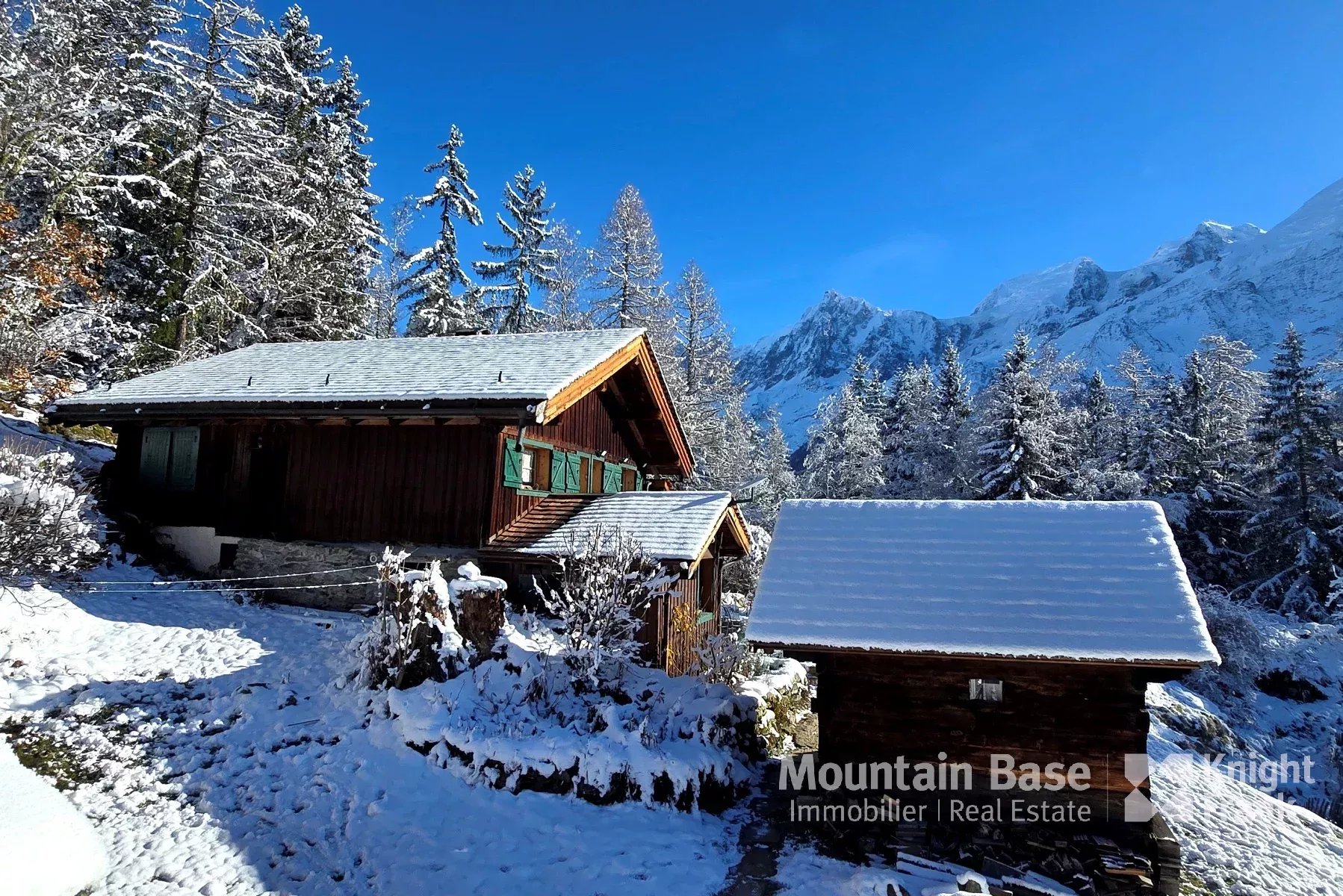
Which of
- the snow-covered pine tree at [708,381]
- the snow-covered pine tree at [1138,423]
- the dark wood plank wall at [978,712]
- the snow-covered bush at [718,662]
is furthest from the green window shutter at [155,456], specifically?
the snow-covered pine tree at [1138,423]

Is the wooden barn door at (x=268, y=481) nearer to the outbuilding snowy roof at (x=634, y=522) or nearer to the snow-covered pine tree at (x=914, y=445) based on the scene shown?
the outbuilding snowy roof at (x=634, y=522)

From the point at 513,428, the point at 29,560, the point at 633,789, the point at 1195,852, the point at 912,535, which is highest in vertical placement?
the point at 513,428

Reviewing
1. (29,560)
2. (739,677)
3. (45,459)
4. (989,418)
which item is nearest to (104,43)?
(45,459)

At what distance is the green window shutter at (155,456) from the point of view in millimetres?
15820

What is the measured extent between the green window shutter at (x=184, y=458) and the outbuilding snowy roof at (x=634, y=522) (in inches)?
310

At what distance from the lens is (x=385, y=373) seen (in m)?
15.5

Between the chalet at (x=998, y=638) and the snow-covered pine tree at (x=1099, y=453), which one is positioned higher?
the snow-covered pine tree at (x=1099, y=453)

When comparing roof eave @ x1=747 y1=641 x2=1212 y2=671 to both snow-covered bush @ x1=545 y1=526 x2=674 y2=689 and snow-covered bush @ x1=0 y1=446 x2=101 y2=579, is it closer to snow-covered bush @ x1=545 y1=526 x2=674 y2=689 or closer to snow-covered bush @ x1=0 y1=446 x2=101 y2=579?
snow-covered bush @ x1=545 y1=526 x2=674 y2=689

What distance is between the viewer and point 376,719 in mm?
9305

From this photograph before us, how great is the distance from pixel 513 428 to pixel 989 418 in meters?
24.3

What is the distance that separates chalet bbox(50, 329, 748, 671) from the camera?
13539 millimetres

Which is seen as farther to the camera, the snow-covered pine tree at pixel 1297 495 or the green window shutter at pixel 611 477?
the snow-covered pine tree at pixel 1297 495

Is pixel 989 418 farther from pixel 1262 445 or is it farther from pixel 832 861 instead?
pixel 832 861

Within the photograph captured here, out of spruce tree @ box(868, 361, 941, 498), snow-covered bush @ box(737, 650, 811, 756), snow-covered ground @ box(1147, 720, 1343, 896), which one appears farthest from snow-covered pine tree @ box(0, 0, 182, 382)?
spruce tree @ box(868, 361, 941, 498)
